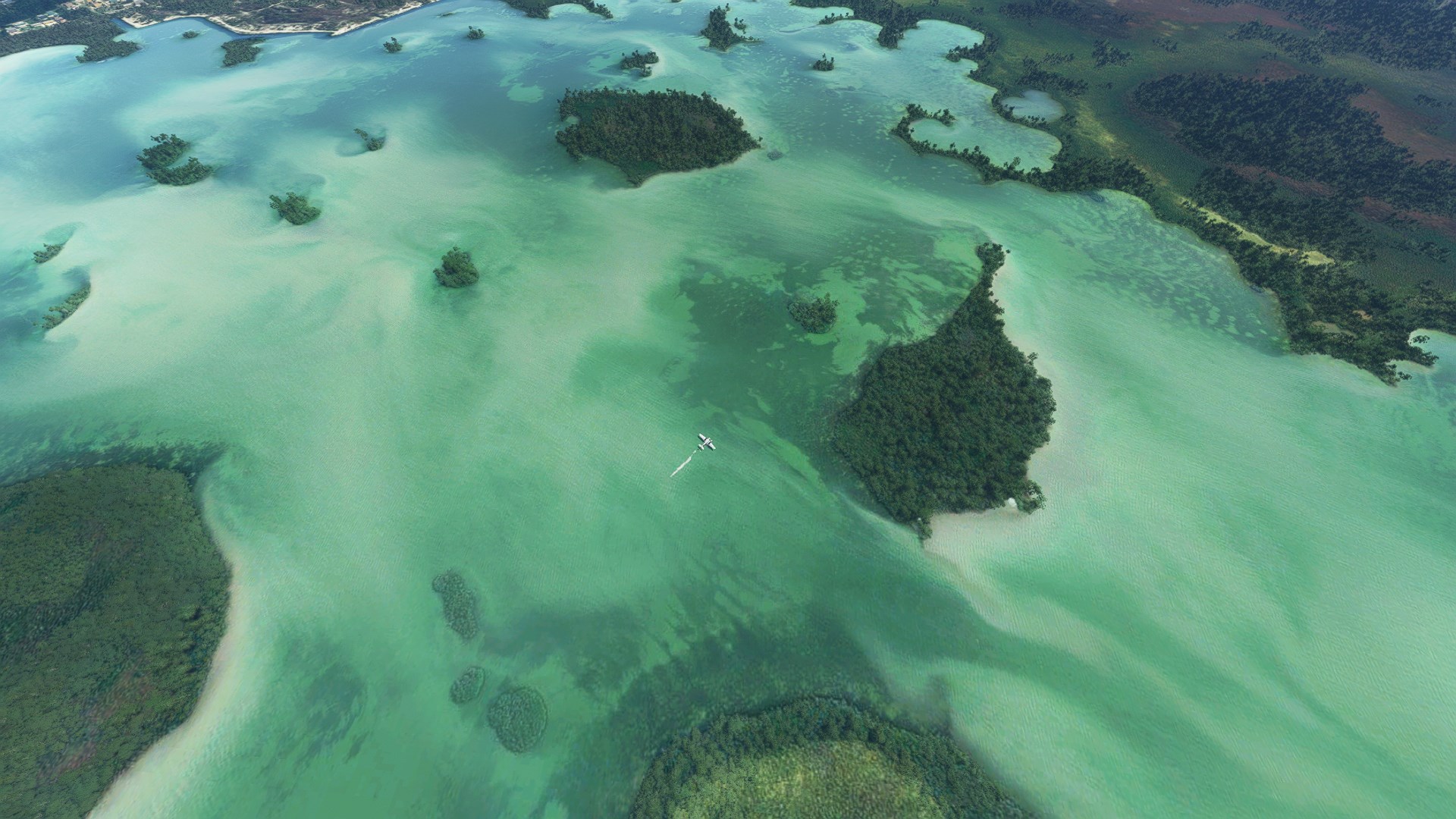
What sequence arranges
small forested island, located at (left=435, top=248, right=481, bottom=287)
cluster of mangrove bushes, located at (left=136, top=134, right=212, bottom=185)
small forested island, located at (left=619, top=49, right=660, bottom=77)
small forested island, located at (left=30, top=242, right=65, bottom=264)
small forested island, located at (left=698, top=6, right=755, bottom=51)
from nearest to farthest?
1. small forested island, located at (left=435, top=248, right=481, bottom=287)
2. small forested island, located at (left=30, top=242, right=65, bottom=264)
3. cluster of mangrove bushes, located at (left=136, top=134, right=212, bottom=185)
4. small forested island, located at (left=619, top=49, right=660, bottom=77)
5. small forested island, located at (left=698, top=6, right=755, bottom=51)

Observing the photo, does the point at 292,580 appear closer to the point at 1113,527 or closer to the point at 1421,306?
the point at 1113,527

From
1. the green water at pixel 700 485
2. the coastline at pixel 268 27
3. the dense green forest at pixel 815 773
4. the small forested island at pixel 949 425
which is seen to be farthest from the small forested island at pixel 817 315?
the coastline at pixel 268 27

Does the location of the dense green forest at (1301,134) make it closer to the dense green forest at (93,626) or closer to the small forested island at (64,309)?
the dense green forest at (93,626)

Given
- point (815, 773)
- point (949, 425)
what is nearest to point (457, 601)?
point (815, 773)

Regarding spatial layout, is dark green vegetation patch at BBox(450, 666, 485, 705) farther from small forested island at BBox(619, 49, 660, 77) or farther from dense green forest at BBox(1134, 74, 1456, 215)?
dense green forest at BBox(1134, 74, 1456, 215)

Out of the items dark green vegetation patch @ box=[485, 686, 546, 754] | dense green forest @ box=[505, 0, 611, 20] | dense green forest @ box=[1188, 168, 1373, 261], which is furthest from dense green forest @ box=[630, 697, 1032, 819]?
dense green forest @ box=[505, 0, 611, 20]

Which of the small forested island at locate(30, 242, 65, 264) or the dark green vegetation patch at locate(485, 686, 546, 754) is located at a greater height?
the small forested island at locate(30, 242, 65, 264)
